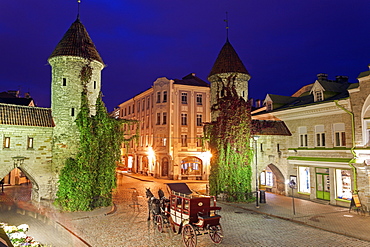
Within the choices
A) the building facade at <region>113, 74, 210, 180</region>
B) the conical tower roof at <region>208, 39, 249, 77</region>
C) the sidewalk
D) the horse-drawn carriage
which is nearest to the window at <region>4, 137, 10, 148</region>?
the horse-drawn carriage

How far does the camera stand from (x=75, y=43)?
20281 millimetres

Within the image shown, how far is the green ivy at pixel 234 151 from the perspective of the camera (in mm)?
20906

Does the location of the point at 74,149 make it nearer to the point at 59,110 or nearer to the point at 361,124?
the point at 59,110

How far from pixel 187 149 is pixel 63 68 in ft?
69.7

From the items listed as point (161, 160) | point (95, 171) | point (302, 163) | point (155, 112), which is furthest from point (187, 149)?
point (95, 171)

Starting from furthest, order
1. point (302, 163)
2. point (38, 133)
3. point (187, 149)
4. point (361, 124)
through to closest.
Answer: point (187, 149) < point (302, 163) < point (38, 133) < point (361, 124)

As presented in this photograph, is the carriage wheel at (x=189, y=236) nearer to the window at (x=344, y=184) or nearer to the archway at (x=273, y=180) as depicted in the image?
the window at (x=344, y=184)

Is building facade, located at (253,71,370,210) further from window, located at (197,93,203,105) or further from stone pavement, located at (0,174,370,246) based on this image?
window, located at (197,93,203,105)

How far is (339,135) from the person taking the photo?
64.2 feet

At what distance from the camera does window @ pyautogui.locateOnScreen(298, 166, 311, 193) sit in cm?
2205

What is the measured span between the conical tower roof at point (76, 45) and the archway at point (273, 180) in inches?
692

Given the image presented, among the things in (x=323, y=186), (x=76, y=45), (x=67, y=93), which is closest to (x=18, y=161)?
(x=67, y=93)

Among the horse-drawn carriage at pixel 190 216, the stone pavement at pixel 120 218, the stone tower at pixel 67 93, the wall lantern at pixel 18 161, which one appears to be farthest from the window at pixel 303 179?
the wall lantern at pixel 18 161

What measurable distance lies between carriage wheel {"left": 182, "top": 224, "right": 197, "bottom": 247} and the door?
13.8m
